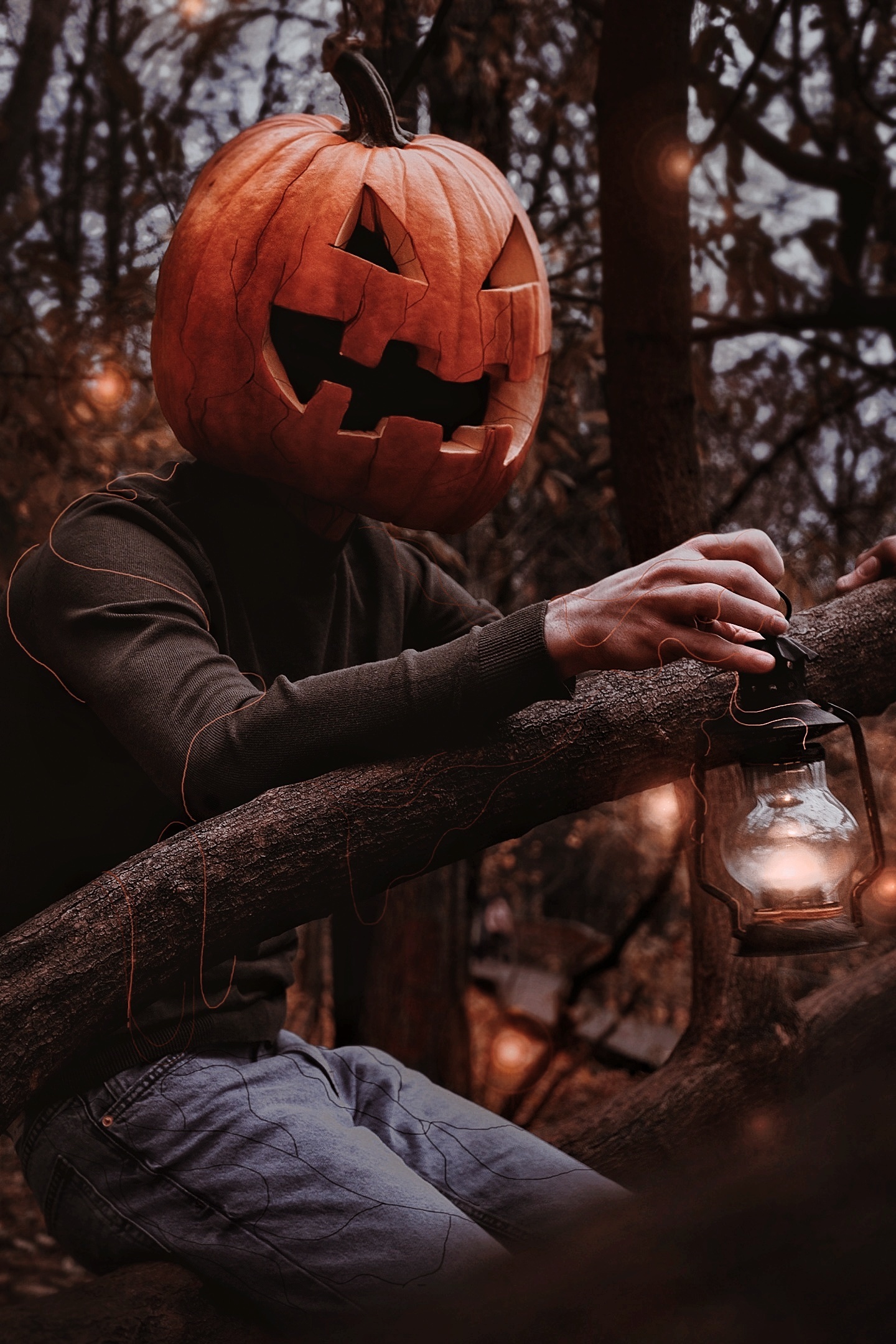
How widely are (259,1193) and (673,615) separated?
842mm

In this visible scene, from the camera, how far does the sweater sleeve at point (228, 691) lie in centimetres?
102

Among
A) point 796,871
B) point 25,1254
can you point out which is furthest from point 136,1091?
point 25,1254

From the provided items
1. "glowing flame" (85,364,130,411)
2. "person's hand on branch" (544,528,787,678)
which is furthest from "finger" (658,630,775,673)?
"glowing flame" (85,364,130,411)

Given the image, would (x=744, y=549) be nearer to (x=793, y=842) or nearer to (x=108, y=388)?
(x=793, y=842)

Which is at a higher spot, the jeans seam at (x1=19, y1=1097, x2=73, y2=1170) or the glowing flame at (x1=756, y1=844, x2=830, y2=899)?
the glowing flame at (x1=756, y1=844, x2=830, y2=899)

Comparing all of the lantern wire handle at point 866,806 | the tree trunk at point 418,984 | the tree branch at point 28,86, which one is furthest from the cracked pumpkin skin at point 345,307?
the tree branch at point 28,86

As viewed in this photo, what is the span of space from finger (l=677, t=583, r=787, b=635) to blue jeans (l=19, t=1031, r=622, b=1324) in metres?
0.75

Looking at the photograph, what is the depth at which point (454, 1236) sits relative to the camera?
1.17 m

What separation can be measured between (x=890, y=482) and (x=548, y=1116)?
116 inches

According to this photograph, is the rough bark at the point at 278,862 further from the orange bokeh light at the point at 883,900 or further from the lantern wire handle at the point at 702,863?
the orange bokeh light at the point at 883,900

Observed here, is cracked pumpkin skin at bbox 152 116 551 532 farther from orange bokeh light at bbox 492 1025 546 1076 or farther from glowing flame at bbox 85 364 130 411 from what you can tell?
orange bokeh light at bbox 492 1025 546 1076

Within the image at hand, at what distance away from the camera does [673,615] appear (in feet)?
3.20

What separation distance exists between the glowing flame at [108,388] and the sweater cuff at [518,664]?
1849mm

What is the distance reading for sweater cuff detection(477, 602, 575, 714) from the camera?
1009mm
